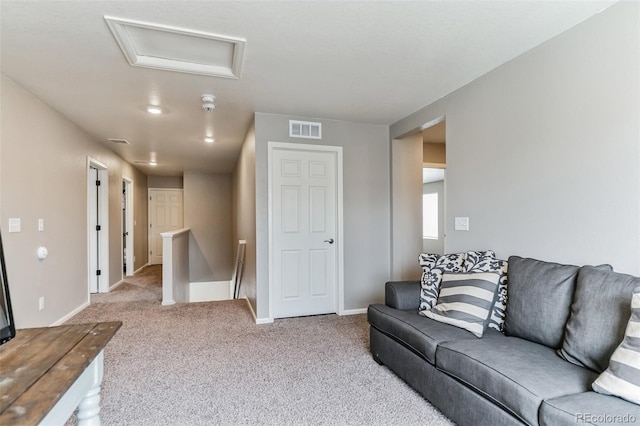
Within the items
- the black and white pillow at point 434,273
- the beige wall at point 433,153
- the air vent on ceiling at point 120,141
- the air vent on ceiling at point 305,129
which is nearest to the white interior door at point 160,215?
the air vent on ceiling at point 120,141

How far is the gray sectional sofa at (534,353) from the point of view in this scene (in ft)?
4.38

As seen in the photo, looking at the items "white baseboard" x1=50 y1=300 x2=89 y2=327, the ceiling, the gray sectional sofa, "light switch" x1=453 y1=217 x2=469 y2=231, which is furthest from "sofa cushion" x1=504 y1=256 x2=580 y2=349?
"white baseboard" x1=50 y1=300 x2=89 y2=327

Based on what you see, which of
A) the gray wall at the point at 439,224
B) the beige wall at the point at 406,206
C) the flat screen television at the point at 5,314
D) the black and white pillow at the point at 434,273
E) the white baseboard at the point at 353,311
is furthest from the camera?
the gray wall at the point at 439,224

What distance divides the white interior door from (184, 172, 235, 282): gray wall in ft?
3.06

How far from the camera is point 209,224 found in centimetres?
A: 812

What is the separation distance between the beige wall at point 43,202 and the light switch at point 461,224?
3.79 metres

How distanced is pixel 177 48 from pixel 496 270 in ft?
8.81

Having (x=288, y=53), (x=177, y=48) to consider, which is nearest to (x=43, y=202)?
(x=177, y=48)

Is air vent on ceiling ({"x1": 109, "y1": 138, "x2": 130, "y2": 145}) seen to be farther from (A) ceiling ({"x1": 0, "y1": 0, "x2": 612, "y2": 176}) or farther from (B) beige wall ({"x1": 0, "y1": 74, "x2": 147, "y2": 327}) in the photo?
(A) ceiling ({"x1": 0, "y1": 0, "x2": 612, "y2": 176})

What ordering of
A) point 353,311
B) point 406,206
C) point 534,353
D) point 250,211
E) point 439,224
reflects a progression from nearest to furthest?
point 534,353 < point 353,311 < point 406,206 < point 250,211 < point 439,224

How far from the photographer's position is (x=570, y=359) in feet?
5.31

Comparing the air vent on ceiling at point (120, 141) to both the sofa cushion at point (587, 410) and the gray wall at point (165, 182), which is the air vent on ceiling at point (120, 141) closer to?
the gray wall at point (165, 182)

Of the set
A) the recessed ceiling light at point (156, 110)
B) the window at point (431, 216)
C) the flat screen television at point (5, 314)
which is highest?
the recessed ceiling light at point (156, 110)

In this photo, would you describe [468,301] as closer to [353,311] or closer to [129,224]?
[353,311]
